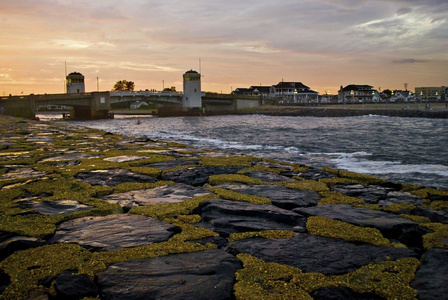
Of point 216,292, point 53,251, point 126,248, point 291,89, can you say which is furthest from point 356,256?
point 291,89

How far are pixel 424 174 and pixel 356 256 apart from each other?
923 centimetres

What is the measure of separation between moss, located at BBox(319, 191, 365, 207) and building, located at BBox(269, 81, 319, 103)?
12699 cm

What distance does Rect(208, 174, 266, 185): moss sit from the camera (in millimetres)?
6352

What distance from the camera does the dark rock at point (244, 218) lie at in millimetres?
3936

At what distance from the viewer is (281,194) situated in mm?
5441

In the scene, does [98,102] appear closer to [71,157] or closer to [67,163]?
[71,157]

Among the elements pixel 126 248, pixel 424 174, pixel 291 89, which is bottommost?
pixel 424 174

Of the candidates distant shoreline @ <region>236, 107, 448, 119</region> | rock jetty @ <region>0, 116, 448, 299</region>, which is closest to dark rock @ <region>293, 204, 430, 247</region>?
rock jetty @ <region>0, 116, 448, 299</region>

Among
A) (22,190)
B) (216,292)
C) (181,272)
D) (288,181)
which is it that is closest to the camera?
(216,292)

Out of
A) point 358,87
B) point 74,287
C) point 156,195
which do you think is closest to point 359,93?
point 358,87

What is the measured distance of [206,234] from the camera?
370 centimetres

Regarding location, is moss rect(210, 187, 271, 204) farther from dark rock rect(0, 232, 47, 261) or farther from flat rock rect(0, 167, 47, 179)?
flat rock rect(0, 167, 47, 179)

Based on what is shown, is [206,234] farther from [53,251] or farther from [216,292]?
[53,251]

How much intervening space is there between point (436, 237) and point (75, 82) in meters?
107
